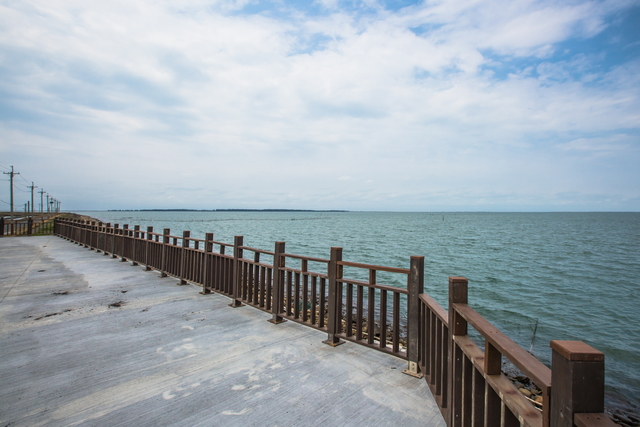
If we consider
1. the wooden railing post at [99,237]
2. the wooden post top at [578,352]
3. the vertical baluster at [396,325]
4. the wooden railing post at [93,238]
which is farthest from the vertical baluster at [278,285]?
the wooden railing post at [93,238]

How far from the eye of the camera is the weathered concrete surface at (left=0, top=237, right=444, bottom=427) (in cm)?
301

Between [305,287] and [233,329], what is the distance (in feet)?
4.10

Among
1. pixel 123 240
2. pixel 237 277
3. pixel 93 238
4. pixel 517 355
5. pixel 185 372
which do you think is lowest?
pixel 185 372

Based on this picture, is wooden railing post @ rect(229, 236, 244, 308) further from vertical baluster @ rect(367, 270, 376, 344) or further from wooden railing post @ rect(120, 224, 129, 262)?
wooden railing post @ rect(120, 224, 129, 262)

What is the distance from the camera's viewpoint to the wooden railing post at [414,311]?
358 cm

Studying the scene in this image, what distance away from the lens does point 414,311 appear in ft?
11.9

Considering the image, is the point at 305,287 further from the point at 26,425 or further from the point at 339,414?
the point at 26,425

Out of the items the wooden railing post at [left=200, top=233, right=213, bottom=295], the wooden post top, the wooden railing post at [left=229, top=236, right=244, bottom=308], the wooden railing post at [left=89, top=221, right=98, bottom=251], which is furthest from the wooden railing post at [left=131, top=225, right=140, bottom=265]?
the wooden post top

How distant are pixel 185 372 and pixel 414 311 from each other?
2554mm

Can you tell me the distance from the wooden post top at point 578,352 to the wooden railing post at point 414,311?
2.43 metres

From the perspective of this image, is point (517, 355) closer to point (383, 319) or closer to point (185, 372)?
point (383, 319)

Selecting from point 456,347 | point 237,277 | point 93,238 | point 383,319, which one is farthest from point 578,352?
point 93,238

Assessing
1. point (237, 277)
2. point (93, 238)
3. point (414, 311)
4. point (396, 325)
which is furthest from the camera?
point (93, 238)

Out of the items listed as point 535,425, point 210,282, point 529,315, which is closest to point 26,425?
point 535,425
